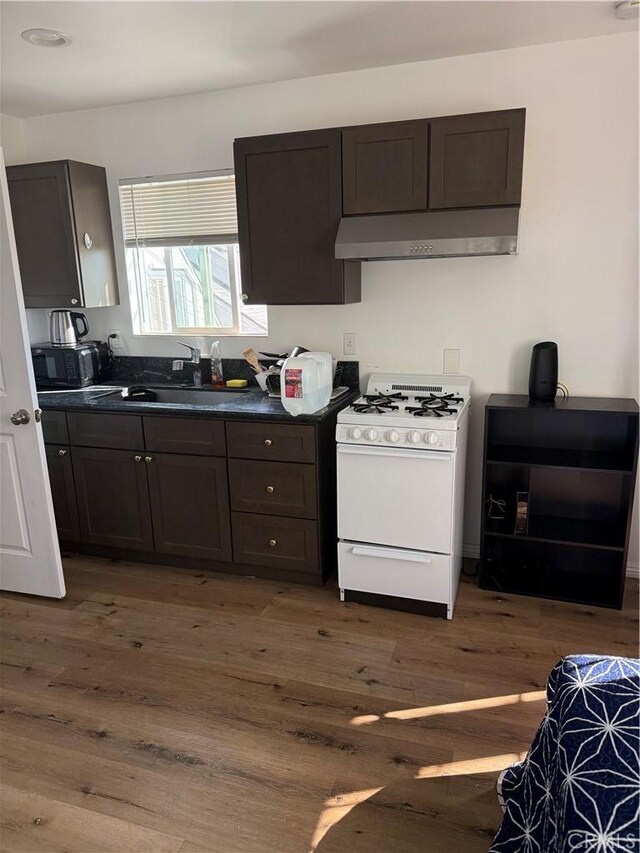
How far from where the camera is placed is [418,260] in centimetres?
302

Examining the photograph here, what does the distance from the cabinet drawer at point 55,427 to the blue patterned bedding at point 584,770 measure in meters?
2.64

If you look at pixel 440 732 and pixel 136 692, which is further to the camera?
pixel 136 692

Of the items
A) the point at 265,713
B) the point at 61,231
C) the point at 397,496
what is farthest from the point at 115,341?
the point at 265,713

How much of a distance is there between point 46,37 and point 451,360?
227cm

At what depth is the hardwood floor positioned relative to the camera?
173 centimetres

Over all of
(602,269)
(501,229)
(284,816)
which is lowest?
(284,816)

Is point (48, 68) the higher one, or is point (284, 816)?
point (48, 68)

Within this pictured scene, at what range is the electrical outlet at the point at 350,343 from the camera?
3223mm

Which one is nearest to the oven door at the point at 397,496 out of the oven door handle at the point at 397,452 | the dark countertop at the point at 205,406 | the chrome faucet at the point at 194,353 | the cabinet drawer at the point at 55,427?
the oven door handle at the point at 397,452

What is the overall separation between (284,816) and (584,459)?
1978mm

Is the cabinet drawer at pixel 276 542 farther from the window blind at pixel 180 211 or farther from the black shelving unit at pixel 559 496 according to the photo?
the window blind at pixel 180 211

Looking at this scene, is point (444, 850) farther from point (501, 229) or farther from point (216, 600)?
point (501, 229)

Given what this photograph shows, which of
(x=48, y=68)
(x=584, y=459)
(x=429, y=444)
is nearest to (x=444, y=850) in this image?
(x=429, y=444)

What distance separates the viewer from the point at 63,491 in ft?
10.8
